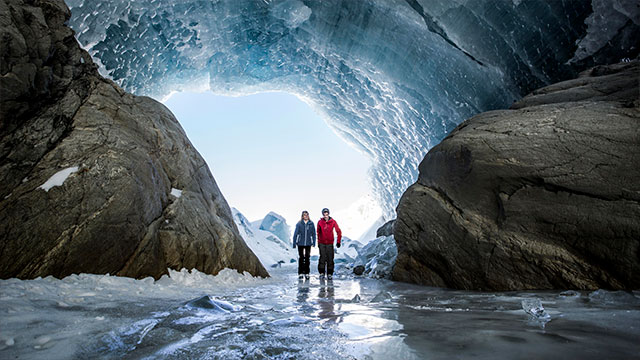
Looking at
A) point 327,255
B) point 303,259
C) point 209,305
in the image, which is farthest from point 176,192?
point 303,259

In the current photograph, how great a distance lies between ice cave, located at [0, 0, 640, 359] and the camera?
1.68 metres

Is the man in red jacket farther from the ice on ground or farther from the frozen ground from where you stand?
the ice on ground

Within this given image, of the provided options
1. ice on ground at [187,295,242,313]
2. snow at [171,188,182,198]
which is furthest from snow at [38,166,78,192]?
ice on ground at [187,295,242,313]

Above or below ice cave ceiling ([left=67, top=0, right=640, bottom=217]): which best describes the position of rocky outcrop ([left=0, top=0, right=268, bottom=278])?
below

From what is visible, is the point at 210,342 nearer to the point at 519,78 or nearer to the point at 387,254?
the point at 387,254

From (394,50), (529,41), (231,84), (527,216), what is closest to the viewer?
(527,216)

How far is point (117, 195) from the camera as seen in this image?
13.2 feet

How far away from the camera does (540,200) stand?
13.9 feet

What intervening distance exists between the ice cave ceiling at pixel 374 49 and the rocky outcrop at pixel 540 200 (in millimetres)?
2242

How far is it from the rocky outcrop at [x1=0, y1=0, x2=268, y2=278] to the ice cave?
2cm

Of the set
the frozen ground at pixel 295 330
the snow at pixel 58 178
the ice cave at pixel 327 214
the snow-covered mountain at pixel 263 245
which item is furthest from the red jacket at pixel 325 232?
the snow-covered mountain at pixel 263 245

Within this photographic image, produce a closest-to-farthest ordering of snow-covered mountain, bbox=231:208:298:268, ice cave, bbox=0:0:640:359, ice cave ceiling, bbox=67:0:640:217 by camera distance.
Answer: ice cave, bbox=0:0:640:359
ice cave ceiling, bbox=67:0:640:217
snow-covered mountain, bbox=231:208:298:268

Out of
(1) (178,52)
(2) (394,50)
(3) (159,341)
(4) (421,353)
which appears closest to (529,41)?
(2) (394,50)

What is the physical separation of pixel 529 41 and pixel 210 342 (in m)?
9.70
